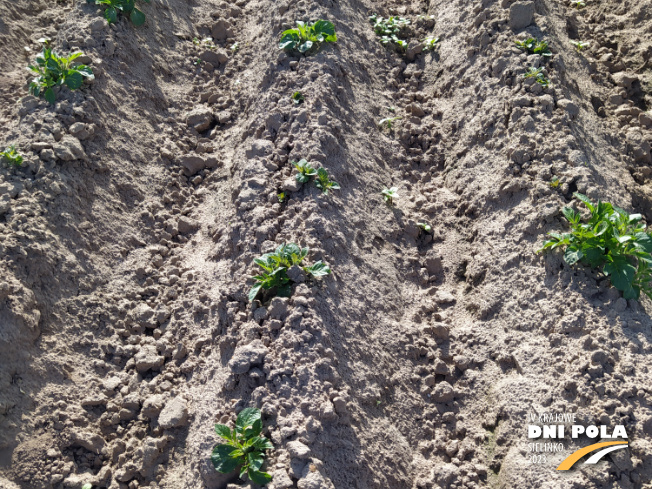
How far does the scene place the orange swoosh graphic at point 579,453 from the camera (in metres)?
2.75

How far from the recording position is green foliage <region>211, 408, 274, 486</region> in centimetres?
268

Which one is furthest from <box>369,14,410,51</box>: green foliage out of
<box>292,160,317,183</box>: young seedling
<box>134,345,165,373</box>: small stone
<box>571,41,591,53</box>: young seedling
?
<box>134,345,165,373</box>: small stone

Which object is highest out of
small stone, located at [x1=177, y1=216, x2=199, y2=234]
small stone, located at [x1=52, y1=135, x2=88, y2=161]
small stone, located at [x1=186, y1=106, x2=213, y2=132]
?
small stone, located at [x1=186, y1=106, x2=213, y2=132]

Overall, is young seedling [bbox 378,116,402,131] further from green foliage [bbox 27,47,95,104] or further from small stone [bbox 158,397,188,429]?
small stone [bbox 158,397,188,429]

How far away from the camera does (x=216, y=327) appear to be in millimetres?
3332

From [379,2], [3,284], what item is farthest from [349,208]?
[379,2]

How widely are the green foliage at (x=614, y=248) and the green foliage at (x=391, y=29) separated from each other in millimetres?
2474

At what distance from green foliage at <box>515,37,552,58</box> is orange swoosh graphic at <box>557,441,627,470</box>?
2.83 m

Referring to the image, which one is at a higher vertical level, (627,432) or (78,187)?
(78,187)

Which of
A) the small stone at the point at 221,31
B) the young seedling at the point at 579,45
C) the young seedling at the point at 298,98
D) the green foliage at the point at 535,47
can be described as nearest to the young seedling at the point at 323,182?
the young seedling at the point at 298,98

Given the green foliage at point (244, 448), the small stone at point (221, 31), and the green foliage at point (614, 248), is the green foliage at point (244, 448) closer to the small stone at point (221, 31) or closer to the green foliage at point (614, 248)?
the green foliage at point (614, 248)

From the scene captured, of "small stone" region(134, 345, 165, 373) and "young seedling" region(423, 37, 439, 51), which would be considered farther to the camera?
"young seedling" region(423, 37, 439, 51)

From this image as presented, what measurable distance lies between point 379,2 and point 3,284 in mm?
4148

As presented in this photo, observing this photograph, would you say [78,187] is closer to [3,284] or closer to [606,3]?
[3,284]
